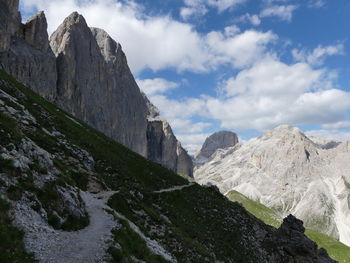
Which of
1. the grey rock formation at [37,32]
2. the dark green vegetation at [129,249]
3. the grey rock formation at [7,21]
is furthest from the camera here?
the grey rock formation at [37,32]

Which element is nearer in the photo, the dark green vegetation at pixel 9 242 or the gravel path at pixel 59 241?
the dark green vegetation at pixel 9 242

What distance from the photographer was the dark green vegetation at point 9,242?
13.7m

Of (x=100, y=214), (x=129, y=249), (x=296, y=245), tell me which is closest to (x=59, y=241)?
(x=129, y=249)

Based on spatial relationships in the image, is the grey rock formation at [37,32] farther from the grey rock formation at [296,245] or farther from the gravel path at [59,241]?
the gravel path at [59,241]

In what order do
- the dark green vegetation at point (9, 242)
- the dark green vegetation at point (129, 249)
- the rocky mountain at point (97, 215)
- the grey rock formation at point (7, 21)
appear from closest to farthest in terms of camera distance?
the dark green vegetation at point (9, 242) < the rocky mountain at point (97, 215) < the dark green vegetation at point (129, 249) < the grey rock formation at point (7, 21)

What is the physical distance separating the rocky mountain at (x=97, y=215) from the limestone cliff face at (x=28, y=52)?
106 m

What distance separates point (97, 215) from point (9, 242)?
8.99 m

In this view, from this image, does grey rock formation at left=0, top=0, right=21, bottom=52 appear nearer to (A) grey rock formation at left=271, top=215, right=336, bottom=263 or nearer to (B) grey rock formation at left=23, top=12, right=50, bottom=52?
(B) grey rock formation at left=23, top=12, right=50, bottom=52

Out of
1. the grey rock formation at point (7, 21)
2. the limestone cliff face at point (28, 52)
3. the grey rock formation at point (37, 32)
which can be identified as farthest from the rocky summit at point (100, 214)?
the grey rock formation at point (37, 32)

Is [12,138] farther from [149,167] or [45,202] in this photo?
[149,167]

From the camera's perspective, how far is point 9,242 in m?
14.4

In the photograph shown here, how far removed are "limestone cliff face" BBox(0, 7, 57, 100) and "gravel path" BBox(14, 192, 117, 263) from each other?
13151 centimetres

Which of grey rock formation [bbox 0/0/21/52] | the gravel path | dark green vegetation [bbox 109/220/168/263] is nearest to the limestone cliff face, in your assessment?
grey rock formation [bbox 0/0/21/52]

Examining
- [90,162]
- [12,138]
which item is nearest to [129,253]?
[12,138]
